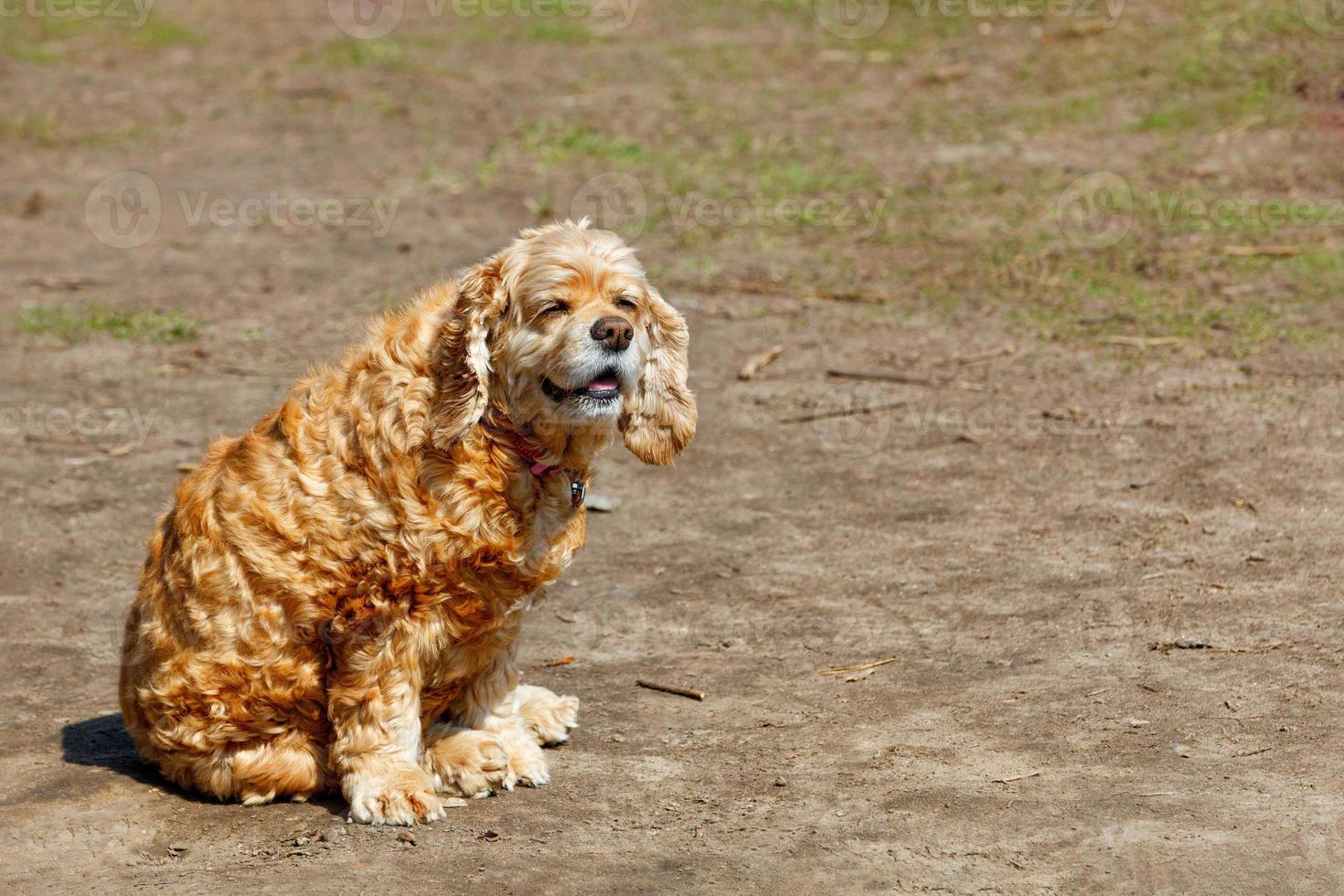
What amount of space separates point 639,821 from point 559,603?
2.42m

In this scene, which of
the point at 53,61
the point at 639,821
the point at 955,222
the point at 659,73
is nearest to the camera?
the point at 639,821

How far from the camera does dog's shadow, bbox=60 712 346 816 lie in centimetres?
630

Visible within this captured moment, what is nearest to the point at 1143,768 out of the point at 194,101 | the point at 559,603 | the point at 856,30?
the point at 559,603

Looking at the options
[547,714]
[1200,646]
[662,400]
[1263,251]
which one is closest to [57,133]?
[1263,251]

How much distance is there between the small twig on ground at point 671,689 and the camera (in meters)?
7.11

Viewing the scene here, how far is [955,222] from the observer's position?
13781mm

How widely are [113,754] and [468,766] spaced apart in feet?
5.53

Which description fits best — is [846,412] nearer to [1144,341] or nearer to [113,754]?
[1144,341]

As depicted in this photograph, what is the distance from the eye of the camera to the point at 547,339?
586 centimetres

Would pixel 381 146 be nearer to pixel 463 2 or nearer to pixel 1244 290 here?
pixel 463 2

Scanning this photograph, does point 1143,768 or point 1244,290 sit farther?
point 1244,290
